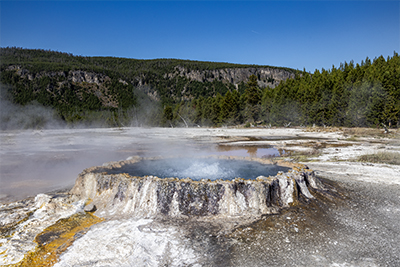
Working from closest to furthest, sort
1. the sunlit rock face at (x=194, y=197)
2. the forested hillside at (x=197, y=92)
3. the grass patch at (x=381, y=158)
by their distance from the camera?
the sunlit rock face at (x=194, y=197)
the grass patch at (x=381, y=158)
the forested hillside at (x=197, y=92)

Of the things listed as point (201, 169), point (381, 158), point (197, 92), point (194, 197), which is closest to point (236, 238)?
point (194, 197)

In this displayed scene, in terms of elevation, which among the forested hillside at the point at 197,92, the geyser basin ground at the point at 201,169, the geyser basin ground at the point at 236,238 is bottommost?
the geyser basin ground at the point at 236,238

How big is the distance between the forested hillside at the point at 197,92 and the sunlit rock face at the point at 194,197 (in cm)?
3062

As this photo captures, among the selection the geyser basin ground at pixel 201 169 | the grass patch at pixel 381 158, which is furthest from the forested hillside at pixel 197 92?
the geyser basin ground at pixel 201 169

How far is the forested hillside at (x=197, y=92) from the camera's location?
109 feet

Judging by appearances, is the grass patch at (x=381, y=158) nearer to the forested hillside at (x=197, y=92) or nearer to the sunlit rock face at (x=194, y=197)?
the sunlit rock face at (x=194, y=197)

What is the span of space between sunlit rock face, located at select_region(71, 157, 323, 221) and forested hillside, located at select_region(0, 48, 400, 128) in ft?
100

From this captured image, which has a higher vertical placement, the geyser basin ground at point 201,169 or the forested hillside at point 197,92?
the forested hillside at point 197,92

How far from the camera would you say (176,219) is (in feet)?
18.4

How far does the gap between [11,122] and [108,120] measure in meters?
24.7

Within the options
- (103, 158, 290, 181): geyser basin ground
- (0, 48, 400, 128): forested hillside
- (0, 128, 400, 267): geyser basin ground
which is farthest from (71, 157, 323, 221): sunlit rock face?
(0, 48, 400, 128): forested hillside

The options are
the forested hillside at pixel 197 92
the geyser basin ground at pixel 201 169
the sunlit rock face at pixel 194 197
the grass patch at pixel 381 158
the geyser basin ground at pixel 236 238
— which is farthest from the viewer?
the forested hillside at pixel 197 92

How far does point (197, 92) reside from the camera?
139m

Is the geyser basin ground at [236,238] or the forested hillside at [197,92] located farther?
the forested hillside at [197,92]
